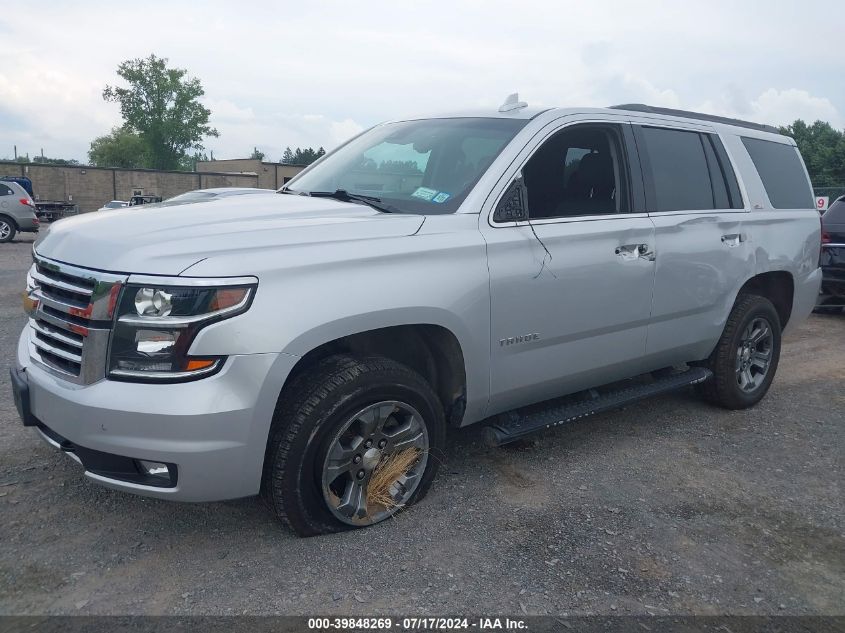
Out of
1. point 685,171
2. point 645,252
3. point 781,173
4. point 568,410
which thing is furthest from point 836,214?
point 568,410

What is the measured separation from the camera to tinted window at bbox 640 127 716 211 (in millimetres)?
4289

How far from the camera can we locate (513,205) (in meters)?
3.49

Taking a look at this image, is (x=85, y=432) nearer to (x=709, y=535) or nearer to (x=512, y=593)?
(x=512, y=593)

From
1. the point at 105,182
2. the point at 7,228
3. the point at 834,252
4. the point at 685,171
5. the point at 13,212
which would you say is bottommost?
the point at 834,252

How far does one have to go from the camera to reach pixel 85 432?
271 centimetres

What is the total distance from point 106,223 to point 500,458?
7.93ft

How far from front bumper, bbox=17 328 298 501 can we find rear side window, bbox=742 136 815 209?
3.89 meters

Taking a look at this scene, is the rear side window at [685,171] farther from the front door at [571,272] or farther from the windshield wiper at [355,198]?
the windshield wiper at [355,198]

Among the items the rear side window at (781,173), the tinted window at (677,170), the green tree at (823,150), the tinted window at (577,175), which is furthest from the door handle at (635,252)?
the green tree at (823,150)

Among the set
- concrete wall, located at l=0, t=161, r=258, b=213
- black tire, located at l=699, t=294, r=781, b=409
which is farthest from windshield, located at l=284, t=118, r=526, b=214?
concrete wall, located at l=0, t=161, r=258, b=213

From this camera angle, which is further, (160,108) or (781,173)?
(160,108)

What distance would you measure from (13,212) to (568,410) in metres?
19.0

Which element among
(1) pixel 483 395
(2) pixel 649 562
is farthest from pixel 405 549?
(2) pixel 649 562

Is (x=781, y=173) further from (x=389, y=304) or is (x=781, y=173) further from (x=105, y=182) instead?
(x=105, y=182)
